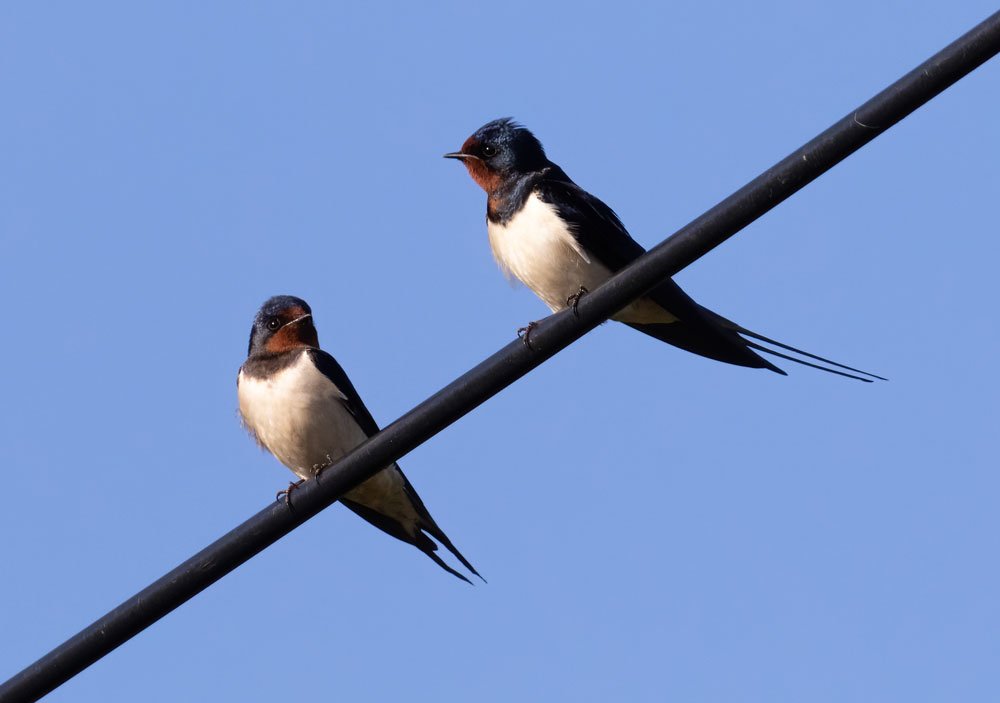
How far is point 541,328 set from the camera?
3.31 meters

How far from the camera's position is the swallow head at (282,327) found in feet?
18.1

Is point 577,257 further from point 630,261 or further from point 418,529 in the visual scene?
point 418,529

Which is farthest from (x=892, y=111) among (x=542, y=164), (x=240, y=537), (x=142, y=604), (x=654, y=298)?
(x=542, y=164)

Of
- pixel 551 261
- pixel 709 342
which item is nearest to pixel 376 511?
pixel 551 261

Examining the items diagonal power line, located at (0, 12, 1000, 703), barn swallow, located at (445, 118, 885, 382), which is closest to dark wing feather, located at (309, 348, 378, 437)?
barn swallow, located at (445, 118, 885, 382)

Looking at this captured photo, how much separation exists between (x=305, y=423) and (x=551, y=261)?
1007 millimetres

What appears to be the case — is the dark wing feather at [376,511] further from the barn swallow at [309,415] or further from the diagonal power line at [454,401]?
the diagonal power line at [454,401]

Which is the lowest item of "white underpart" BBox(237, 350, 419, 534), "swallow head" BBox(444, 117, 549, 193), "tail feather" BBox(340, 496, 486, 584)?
"tail feather" BBox(340, 496, 486, 584)

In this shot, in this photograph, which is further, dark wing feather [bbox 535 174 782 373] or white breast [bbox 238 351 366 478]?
white breast [bbox 238 351 366 478]

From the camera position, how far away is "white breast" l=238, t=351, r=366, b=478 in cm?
527

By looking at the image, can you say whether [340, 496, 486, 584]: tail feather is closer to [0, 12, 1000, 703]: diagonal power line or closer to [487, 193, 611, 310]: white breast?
[487, 193, 611, 310]: white breast

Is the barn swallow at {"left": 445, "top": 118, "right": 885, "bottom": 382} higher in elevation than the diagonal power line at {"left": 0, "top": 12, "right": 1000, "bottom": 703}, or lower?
higher

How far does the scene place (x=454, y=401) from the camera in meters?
3.21

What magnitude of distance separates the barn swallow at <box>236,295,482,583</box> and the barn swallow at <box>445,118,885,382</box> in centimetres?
76
